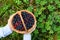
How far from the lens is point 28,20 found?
2.59 meters

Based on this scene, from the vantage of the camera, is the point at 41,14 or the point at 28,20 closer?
the point at 28,20

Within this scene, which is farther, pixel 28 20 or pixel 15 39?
pixel 15 39

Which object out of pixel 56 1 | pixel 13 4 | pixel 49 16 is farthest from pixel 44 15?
pixel 13 4

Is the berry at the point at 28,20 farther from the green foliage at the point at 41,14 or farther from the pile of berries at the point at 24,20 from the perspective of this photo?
the green foliage at the point at 41,14

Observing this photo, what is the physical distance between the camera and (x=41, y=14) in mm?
3170

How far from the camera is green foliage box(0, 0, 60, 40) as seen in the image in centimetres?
311

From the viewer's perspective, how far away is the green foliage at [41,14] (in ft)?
10.2

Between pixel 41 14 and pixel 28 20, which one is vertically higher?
pixel 41 14

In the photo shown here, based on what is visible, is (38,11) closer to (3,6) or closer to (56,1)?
(56,1)

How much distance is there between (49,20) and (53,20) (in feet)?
0.21

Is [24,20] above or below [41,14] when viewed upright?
below

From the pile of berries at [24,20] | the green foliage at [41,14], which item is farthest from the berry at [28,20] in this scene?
the green foliage at [41,14]

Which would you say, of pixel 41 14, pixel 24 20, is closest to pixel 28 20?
pixel 24 20

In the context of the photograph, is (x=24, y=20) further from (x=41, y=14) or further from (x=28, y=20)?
(x=41, y=14)
